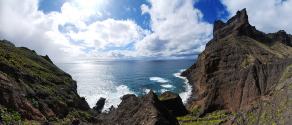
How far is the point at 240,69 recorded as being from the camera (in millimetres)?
75125

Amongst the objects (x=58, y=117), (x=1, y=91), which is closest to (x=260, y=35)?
(x=58, y=117)

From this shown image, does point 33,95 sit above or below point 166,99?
above

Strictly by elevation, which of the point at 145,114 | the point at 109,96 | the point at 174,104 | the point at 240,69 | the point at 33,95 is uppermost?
the point at 240,69

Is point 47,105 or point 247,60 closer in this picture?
point 47,105

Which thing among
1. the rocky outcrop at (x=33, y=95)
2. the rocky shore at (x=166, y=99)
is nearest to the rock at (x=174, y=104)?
the rocky shore at (x=166, y=99)

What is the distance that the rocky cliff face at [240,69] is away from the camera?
153 ft

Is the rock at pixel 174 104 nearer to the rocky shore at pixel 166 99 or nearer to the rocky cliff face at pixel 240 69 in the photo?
the rocky shore at pixel 166 99

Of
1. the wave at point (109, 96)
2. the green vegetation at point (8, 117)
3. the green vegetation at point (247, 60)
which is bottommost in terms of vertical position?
the wave at point (109, 96)

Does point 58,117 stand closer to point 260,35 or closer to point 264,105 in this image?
point 264,105

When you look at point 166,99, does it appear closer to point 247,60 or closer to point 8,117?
point 247,60

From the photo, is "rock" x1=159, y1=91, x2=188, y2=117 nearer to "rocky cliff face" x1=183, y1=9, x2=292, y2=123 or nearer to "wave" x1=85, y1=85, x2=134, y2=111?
"rocky cliff face" x1=183, y1=9, x2=292, y2=123

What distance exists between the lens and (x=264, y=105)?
22.3 meters

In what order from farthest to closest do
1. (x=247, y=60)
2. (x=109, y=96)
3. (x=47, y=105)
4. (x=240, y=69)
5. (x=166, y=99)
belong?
(x=109, y=96)
(x=247, y=60)
(x=240, y=69)
(x=166, y=99)
(x=47, y=105)

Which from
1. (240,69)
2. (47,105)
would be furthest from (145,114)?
(240,69)
